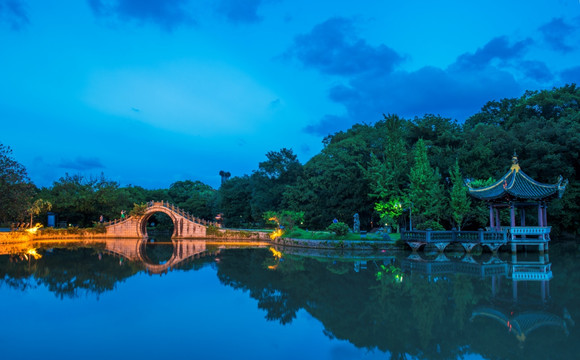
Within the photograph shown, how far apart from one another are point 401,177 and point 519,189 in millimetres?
8909

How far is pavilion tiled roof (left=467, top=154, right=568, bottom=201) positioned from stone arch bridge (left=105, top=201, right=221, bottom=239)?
79.6 ft

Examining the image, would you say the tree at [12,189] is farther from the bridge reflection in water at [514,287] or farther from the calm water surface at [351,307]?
the bridge reflection in water at [514,287]

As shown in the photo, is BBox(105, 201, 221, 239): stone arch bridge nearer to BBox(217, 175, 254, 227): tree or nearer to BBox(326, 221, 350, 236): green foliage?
BBox(217, 175, 254, 227): tree

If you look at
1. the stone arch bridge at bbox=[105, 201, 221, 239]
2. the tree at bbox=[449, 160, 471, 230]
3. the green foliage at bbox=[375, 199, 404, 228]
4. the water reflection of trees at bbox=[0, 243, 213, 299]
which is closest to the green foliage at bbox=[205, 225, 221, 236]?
the stone arch bridge at bbox=[105, 201, 221, 239]

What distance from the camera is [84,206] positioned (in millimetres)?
40062

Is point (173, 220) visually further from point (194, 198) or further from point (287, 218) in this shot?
point (287, 218)

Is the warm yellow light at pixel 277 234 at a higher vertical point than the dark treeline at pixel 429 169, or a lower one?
lower

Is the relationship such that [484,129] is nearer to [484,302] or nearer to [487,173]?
[487,173]

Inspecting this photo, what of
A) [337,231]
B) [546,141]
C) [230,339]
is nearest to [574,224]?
[546,141]

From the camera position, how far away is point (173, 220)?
3869 centimetres

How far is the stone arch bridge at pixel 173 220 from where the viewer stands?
38062mm

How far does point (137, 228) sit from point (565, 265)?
112 ft

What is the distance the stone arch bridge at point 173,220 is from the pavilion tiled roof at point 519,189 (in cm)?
2426

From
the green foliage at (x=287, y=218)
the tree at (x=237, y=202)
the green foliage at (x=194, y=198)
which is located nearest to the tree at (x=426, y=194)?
the green foliage at (x=287, y=218)
